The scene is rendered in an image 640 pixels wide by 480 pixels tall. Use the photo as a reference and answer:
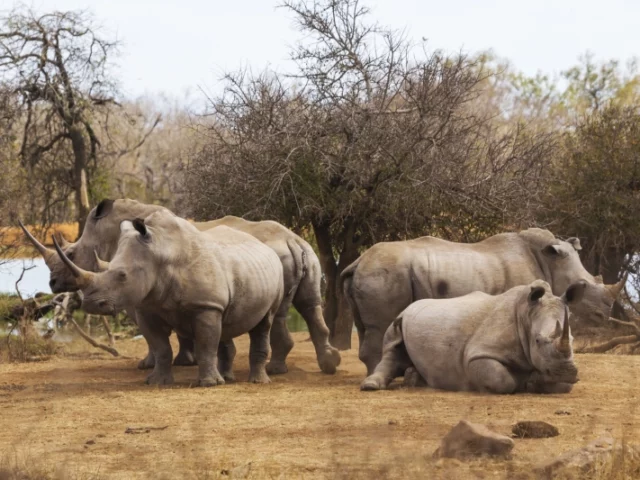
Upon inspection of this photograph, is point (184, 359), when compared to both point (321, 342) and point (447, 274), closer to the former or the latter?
point (321, 342)

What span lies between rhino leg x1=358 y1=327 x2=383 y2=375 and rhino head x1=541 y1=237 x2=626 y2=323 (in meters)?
1.98

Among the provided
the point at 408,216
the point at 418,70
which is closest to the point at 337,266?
the point at 408,216

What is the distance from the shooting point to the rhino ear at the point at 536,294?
9.62 meters

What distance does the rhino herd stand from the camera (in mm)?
9711

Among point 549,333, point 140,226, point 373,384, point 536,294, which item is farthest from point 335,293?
point 549,333

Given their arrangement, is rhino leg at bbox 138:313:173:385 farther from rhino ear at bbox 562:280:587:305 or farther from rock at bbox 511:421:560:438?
rock at bbox 511:421:560:438

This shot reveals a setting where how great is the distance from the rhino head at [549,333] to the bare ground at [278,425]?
233mm

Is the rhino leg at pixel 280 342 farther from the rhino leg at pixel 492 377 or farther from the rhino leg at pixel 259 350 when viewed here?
the rhino leg at pixel 492 377

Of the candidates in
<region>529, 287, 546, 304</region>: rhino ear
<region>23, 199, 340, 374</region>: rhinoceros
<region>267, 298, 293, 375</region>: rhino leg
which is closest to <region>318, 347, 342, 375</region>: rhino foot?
<region>23, 199, 340, 374</region>: rhinoceros

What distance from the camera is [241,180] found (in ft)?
53.0

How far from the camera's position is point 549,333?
9.39 metres

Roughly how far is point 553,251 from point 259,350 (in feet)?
10.3

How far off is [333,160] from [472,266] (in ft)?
14.6

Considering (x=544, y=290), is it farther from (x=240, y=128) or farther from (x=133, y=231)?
(x=240, y=128)
